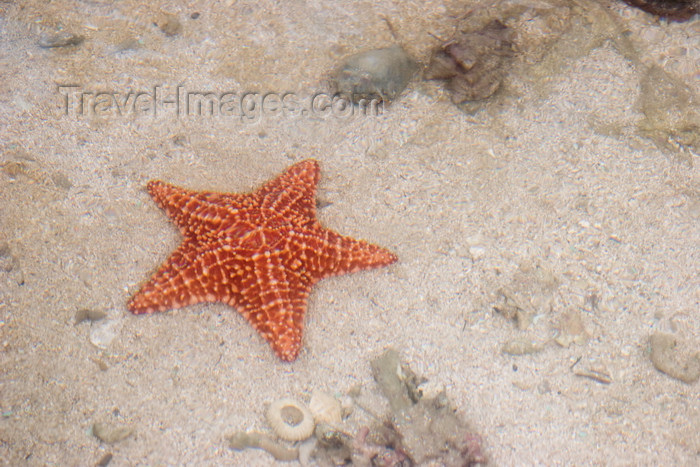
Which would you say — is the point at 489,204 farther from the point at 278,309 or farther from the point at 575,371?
the point at 278,309

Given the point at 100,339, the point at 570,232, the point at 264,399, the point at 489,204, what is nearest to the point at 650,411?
the point at 570,232

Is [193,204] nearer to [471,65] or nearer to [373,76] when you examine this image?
[373,76]

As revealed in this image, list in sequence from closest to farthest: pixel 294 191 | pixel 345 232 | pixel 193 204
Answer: pixel 193 204, pixel 294 191, pixel 345 232

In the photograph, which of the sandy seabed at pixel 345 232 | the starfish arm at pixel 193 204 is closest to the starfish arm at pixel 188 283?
the sandy seabed at pixel 345 232

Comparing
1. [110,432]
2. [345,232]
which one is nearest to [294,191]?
[345,232]

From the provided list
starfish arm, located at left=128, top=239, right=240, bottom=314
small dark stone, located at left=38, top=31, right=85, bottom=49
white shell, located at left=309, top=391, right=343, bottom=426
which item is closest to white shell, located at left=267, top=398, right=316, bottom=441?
white shell, located at left=309, top=391, right=343, bottom=426

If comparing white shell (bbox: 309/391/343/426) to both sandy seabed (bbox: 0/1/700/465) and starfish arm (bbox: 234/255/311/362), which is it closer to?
sandy seabed (bbox: 0/1/700/465)
